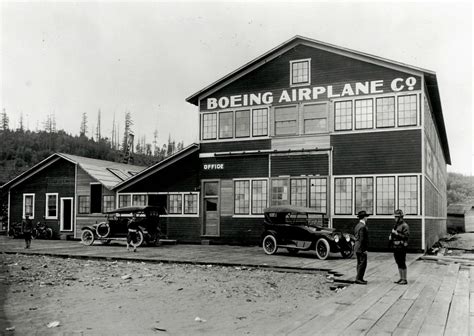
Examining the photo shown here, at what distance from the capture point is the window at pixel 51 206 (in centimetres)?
2955

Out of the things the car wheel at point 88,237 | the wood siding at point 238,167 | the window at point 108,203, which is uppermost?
the wood siding at point 238,167

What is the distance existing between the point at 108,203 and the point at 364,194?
560 inches

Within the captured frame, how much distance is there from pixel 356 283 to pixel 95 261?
966cm

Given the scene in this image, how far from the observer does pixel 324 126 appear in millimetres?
21391

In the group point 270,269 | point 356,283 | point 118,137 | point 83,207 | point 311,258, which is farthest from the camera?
point 118,137

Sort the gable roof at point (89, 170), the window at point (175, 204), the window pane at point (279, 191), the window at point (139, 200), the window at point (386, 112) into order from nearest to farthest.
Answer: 1. the window at point (386, 112)
2. the window pane at point (279, 191)
3. the window at point (175, 204)
4. the window at point (139, 200)
5. the gable roof at point (89, 170)

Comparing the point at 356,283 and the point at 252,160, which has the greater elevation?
the point at 252,160

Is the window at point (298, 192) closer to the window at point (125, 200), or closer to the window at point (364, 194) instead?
the window at point (364, 194)

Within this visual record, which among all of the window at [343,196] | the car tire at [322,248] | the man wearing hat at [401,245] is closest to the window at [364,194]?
the window at [343,196]

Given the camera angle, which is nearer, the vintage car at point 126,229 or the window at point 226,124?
the vintage car at point 126,229

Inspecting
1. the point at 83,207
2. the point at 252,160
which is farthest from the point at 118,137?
the point at 252,160

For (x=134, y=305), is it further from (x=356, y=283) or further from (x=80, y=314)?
(x=356, y=283)

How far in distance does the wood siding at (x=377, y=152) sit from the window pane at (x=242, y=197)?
13.9 ft

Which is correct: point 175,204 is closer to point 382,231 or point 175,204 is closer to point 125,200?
point 125,200
